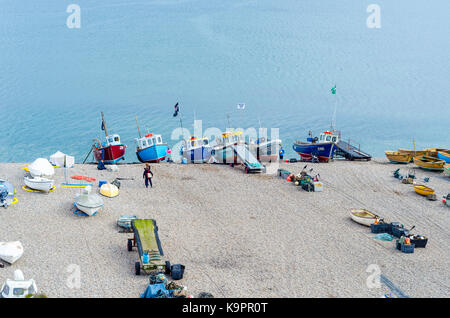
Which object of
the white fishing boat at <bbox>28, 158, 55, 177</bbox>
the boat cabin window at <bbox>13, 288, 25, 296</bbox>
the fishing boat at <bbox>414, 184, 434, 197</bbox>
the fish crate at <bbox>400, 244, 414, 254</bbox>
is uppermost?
the white fishing boat at <bbox>28, 158, 55, 177</bbox>

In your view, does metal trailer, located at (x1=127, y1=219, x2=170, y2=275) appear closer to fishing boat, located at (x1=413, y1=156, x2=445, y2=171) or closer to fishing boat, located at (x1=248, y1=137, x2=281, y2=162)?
fishing boat, located at (x1=248, y1=137, x2=281, y2=162)

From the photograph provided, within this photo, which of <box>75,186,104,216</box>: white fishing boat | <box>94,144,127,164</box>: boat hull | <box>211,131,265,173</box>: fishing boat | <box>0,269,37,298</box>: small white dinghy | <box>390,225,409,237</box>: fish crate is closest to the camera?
<box>0,269,37,298</box>: small white dinghy

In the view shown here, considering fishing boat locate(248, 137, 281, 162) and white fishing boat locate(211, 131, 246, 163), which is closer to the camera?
white fishing boat locate(211, 131, 246, 163)

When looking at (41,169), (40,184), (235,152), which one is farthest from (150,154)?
(40,184)

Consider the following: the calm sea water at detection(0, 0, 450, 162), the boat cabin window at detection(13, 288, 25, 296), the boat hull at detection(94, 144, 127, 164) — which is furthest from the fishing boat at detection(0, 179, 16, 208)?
the calm sea water at detection(0, 0, 450, 162)

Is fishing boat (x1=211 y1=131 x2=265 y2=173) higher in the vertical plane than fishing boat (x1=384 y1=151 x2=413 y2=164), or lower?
higher

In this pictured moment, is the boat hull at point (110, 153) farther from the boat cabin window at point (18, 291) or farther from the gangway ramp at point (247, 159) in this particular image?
the boat cabin window at point (18, 291)

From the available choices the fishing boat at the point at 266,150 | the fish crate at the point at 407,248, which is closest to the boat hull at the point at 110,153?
the fishing boat at the point at 266,150
